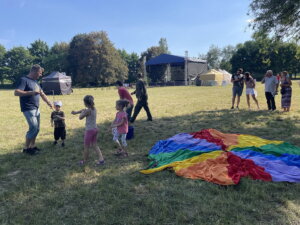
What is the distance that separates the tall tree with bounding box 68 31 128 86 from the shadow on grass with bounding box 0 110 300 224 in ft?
179

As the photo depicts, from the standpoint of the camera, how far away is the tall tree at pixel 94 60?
5769cm

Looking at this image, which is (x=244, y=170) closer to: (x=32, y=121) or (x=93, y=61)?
(x=32, y=121)

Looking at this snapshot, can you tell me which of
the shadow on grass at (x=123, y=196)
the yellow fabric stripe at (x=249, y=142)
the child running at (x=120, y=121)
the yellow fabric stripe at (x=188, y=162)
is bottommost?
the shadow on grass at (x=123, y=196)


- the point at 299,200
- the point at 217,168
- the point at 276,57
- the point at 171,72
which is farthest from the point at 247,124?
the point at 276,57

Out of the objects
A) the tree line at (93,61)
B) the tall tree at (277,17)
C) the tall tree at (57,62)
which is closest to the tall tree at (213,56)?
the tree line at (93,61)

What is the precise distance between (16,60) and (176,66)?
4897 cm

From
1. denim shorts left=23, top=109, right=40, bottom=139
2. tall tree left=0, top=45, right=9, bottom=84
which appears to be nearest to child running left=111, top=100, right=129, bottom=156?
denim shorts left=23, top=109, right=40, bottom=139

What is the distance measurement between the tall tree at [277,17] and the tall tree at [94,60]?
5033cm

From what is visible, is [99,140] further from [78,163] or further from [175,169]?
[175,169]

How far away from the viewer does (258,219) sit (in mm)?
3158

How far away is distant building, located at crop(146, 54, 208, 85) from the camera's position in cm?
5781

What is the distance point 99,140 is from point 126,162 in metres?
2.18

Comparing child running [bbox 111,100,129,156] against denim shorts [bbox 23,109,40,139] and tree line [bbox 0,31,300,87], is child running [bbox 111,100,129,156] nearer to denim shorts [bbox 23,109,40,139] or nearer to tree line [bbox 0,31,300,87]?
denim shorts [bbox 23,109,40,139]

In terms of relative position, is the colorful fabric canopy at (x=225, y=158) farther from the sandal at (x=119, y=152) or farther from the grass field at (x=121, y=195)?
the sandal at (x=119, y=152)
